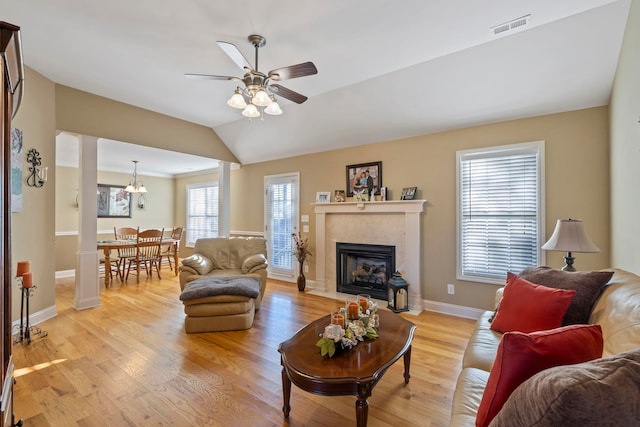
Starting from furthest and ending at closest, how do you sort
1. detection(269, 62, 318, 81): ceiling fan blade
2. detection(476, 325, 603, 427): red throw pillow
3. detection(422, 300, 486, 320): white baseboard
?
detection(422, 300, 486, 320): white baseboard, detection(269, 62, 318, 81): ceiling fan blade, detection(476, 325, 603, 427): red throw pillow

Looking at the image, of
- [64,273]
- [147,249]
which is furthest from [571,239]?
[64,273]

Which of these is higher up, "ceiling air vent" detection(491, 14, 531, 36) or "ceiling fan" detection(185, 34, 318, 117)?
"ceiling air vent" detection(491, 14, 531, 36)

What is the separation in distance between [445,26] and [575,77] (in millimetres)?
1441

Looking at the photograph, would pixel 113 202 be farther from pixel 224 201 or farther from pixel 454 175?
pixel 454 175

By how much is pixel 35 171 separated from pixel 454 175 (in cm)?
510

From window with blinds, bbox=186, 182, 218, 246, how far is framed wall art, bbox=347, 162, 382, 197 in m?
3.99

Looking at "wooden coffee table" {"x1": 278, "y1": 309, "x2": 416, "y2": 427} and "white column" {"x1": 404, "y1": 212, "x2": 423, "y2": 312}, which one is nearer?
"wooden coffee table" {"x1": 278, "y1": 309, "x2": 416, "y2": 427}

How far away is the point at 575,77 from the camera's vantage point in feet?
8.89

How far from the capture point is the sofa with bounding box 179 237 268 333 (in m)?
3.13

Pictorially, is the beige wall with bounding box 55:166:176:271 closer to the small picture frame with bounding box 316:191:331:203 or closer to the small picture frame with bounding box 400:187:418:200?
the small picture frame with bounding box 316:191:331:203

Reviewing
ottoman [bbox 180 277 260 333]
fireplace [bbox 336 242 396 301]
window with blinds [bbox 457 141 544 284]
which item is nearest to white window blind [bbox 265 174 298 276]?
fireplace [bbox 336 242 396 301]

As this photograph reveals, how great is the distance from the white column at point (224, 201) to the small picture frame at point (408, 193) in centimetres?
347

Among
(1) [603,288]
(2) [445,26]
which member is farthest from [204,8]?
(1) [603,288]

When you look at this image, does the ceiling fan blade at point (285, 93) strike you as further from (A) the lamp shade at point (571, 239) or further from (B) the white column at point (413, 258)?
(A) the lamp shade at point (571, 239)
